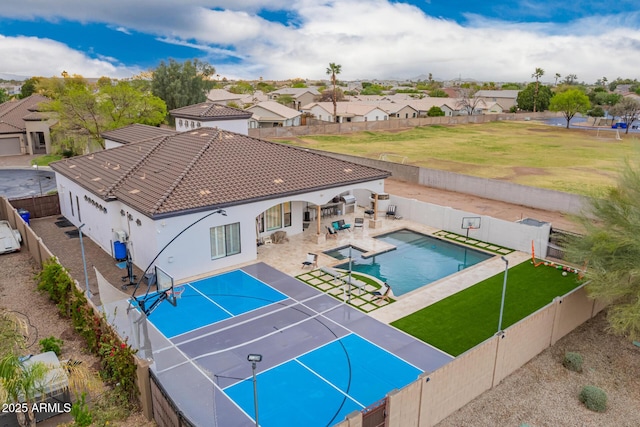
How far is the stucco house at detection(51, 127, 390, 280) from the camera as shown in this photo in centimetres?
2153

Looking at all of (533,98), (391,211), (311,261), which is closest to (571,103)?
(533,98)

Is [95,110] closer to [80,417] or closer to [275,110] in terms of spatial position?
[80,417]

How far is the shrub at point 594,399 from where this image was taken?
13.2m

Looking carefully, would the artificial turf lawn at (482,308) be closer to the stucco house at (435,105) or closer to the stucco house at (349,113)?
the stucco house at (349,113)

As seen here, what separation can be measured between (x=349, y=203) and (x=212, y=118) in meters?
12.1

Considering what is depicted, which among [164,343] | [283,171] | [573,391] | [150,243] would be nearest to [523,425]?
[573,391]

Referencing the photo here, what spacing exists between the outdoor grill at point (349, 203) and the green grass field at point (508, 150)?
17.0 meters

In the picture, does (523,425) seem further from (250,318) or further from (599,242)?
(250,318)

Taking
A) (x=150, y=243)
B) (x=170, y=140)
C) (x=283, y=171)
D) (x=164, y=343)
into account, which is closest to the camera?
(x=164, y=343)

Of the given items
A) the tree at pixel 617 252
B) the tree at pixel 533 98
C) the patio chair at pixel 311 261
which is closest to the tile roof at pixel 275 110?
the patio chair at pixel 311 261

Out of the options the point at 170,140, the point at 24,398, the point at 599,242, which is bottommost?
the point at 24,398

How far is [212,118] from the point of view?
35.7 meters

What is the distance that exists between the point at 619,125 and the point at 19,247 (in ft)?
346

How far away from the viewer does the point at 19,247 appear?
24.8 m
